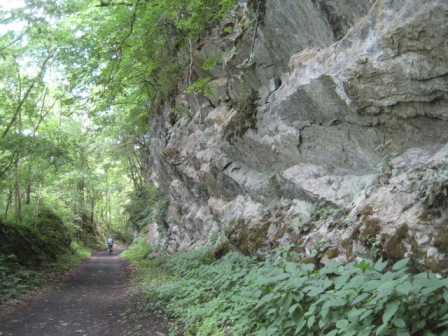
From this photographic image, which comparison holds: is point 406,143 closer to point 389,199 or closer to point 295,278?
point 389,199

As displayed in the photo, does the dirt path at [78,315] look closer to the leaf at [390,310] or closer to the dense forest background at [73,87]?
the dense forest background at [73,87]

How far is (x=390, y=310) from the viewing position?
9.07ft

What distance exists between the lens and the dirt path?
6320mm

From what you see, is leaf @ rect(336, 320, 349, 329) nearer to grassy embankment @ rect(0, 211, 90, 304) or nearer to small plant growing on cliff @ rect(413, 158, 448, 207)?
small plant growing on cliff @ rect(413, 158, 448, 207)

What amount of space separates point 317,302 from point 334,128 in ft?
13.4

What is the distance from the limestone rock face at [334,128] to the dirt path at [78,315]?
306 centimetres

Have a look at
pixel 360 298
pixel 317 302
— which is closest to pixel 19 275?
pixel 317 302

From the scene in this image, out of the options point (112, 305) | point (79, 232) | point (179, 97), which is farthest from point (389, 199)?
point (79, 232)

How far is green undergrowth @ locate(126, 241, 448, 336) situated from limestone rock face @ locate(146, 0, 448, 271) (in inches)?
29.1

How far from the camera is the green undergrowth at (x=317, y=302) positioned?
9.36ft

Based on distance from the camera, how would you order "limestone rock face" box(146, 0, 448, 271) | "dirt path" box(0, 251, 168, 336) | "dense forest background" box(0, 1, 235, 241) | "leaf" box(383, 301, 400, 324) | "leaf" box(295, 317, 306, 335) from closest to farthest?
1. "leaf" box(383, 301, 400, 324)
2. "leaf" box(295, 317, 306, 335)
3. "limestone rock face" box(146, 0, 448, 271)
4. "dirt path" box(0, 251, 168, 336)
5. "dense forest background" box(0, 1, 235, 241)

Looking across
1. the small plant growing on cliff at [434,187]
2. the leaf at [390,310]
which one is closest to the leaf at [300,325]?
the leaf at [390,310]

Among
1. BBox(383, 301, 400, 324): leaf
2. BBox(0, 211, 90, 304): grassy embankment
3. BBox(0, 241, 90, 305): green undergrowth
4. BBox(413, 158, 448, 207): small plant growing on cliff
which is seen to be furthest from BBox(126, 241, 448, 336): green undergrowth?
BBox(0, 211, 90, 304): grassy embankment

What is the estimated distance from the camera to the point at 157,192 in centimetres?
2020
